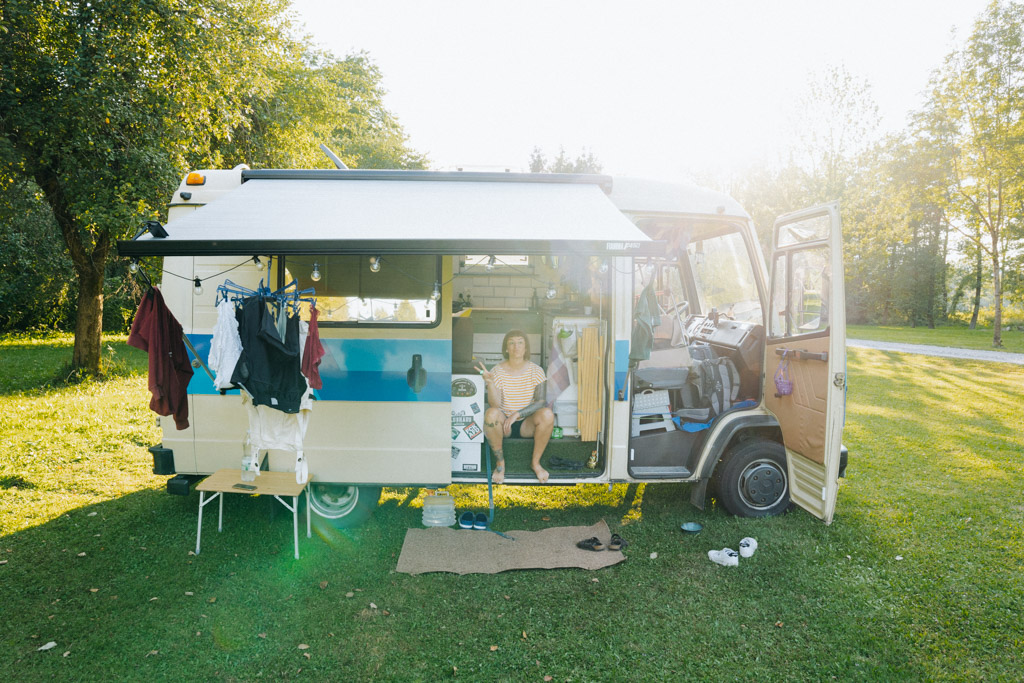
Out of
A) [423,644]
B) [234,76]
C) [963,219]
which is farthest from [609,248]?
[963,219]

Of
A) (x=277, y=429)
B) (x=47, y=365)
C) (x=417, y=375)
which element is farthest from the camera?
(x=47, y=365)

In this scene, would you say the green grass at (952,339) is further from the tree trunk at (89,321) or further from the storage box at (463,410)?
the tree trunk at (89,321)

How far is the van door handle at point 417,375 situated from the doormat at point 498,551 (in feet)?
3.96

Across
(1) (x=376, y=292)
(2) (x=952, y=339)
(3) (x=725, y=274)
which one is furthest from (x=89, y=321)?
(2) (x=952, y=339)

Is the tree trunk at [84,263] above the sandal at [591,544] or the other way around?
above

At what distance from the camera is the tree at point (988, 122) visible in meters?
16.3

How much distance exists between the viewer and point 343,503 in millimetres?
4965

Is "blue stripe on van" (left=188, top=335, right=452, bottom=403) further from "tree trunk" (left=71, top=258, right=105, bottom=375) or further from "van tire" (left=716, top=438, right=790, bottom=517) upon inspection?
"tree trunk" (left=71, top=258, right=105, bottom=375)

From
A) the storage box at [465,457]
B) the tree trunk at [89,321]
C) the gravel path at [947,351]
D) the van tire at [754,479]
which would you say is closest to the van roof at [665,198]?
the van tire at [754,479]

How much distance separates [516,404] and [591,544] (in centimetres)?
124

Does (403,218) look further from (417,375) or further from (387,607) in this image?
(387,607)

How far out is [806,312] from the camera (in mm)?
4781

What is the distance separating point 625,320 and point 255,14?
868 cm

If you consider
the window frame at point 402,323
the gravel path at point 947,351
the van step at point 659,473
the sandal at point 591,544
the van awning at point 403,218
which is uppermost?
the van awning at point 403,218
